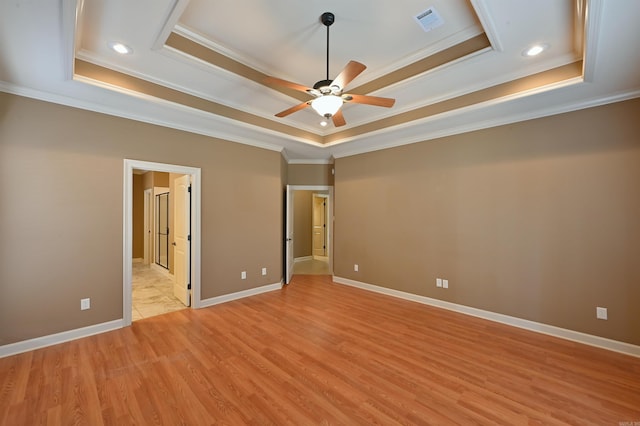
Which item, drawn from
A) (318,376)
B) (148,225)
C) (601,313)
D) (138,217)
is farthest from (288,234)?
(138,217)

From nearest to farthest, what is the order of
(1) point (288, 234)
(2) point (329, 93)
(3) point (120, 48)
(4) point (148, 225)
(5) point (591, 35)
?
(5) point (591, 35) → (2) point (329, 93) → (3) point (120, 48) → (1) point (288, 234) → (4) point (148, 225)

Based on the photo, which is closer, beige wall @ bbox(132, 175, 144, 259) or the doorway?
the doorway

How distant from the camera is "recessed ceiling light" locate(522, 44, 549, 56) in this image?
2.82 metres

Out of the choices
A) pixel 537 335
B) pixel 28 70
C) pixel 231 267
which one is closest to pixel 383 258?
pixel 537 335

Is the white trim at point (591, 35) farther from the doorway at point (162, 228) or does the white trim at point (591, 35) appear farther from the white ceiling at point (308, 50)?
the doorway at point (162, 228)

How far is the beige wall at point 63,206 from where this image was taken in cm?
294

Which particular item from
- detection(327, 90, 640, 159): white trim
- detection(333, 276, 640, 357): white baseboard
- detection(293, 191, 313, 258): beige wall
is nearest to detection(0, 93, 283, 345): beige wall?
detection(327, 90, 640, 159): white trim

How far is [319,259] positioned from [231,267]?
443cm

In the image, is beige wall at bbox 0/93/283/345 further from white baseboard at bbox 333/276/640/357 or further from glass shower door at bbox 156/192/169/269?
white baseboard at bbox 333/276/640/357

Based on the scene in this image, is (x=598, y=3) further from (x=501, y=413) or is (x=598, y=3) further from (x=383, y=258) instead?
(x=383, y=258)

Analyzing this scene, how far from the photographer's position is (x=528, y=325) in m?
3.60

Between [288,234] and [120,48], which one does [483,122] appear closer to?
[288,234]

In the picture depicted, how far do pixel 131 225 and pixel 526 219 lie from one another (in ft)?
17.4

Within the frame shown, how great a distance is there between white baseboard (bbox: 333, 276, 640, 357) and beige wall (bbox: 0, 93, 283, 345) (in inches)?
139
